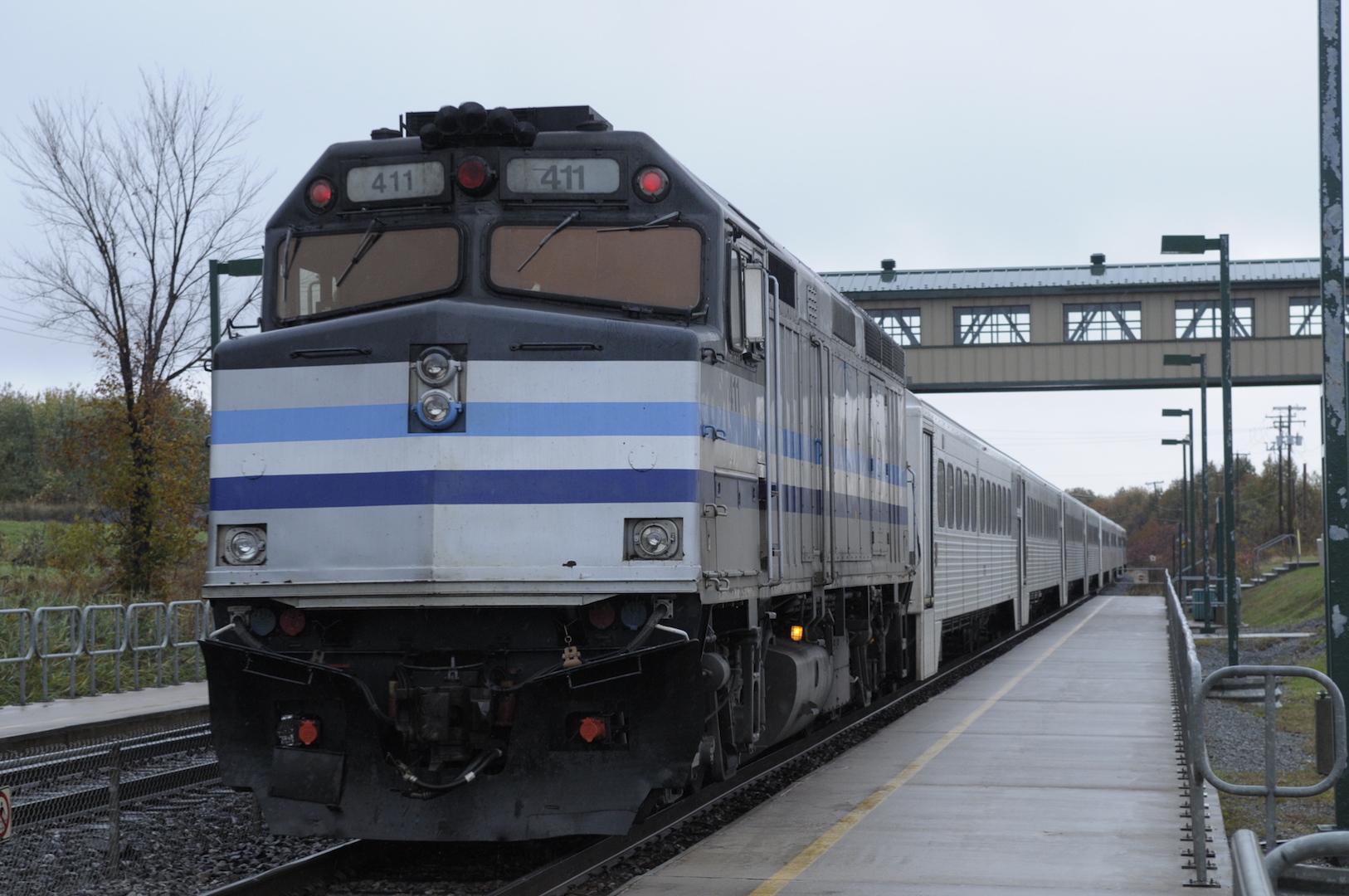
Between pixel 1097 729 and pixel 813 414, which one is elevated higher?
pixel 813 414

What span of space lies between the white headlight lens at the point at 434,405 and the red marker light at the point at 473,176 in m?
1.22

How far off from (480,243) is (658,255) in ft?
3.12

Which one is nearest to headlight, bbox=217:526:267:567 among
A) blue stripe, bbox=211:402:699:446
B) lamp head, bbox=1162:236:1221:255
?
blue stripe, bbox=211:402:699:446

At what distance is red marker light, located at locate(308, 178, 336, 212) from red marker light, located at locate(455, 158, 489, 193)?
0.84m

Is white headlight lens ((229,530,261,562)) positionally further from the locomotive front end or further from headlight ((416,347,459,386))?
headlight ((416,347,459,386))

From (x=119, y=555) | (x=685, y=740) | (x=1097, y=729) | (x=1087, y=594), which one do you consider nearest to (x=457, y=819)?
(x=685, y=740)

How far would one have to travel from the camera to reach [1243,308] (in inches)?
1806

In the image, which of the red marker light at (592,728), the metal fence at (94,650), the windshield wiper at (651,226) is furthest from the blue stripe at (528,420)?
the metal fence at (94,650)

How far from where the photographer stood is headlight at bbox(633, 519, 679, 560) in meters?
7.61

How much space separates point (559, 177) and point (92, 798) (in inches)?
195

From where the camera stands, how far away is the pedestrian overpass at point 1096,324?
45188 millimetres

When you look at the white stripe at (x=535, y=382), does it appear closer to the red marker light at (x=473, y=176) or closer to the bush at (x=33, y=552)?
the red marker light at (x=473, y=176)

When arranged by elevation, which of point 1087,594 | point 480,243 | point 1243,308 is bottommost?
point 1087,594

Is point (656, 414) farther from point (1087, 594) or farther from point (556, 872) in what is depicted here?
point (1087, 594)
